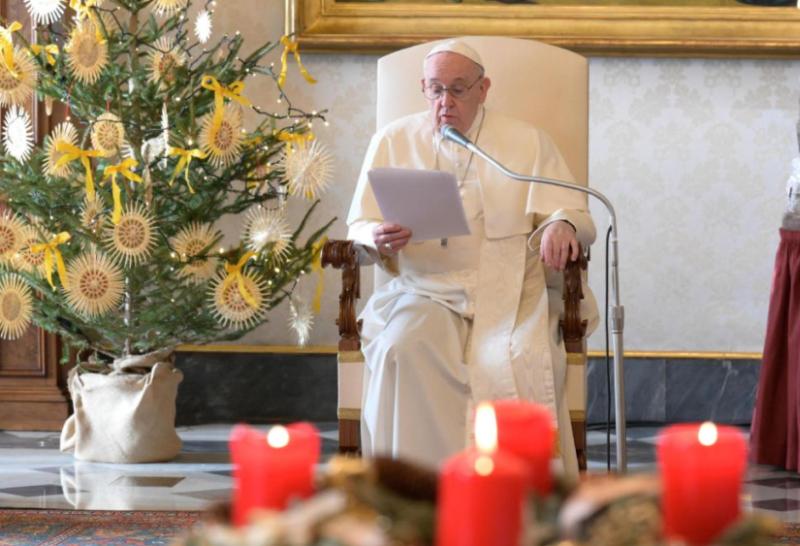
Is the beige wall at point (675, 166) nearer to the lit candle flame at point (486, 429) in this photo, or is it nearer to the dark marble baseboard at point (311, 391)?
the dark marble baseboard at point (311, 391)

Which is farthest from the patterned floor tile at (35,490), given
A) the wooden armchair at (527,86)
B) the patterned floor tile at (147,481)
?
the wooden armchair at (527,86)

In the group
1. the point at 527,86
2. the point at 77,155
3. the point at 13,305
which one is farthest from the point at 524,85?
the point at 13,305

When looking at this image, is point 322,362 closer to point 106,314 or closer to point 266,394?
point 266,394

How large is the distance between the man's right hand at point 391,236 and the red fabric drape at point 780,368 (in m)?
1.77

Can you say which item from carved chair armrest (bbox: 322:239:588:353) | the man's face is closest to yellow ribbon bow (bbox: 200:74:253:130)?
the man's face

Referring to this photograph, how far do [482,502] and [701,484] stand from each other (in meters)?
0.23

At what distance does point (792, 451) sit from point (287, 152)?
222 centimetres

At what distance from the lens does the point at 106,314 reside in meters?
4.78

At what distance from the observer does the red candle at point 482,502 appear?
79cm

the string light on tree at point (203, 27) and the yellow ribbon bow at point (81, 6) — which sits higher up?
the yellow ribbon bow at point (81, 6)

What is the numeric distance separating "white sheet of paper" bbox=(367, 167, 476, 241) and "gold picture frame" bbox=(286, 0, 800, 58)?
2246 millimetres

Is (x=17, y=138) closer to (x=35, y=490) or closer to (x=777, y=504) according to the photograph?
(x=35, y=490)

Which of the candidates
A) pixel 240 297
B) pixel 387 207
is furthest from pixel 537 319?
pixel 240 297

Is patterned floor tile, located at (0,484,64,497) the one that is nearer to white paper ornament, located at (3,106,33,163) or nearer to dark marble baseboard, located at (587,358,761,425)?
white paper ornament, located at (3,106,33,163)
